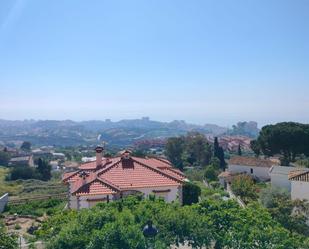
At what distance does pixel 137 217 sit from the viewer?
13.5 metres

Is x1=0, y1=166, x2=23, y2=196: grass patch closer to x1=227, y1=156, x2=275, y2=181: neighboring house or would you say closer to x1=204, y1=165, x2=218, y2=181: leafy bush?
x1=204, y1=165, x2=218, y2=181: leafy bush

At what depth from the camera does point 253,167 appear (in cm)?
4228

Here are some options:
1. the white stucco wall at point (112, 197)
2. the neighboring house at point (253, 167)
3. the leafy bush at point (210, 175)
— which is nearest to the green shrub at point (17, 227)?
the white stucco wall at point (112, 197)

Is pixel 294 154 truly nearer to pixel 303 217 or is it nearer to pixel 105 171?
pixel 303 217

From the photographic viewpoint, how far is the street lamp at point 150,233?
463 inches

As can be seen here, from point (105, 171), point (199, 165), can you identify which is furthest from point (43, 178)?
→ point (105, 171)

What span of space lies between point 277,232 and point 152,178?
9.52 meters

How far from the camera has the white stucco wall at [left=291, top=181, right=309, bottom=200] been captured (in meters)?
23.6

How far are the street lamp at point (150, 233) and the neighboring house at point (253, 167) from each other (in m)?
31.2

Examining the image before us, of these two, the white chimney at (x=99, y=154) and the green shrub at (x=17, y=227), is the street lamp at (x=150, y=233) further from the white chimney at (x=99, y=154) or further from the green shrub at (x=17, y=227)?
the green shrub at (x=17, y=227)

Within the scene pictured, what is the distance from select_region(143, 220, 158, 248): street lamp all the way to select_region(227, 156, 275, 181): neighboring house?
31.2 meters

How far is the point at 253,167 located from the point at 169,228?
101ft

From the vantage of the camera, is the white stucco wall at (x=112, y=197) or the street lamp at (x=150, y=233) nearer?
the street lamp at (x=150, y=233)

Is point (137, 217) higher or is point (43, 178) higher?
point (137, 217)
